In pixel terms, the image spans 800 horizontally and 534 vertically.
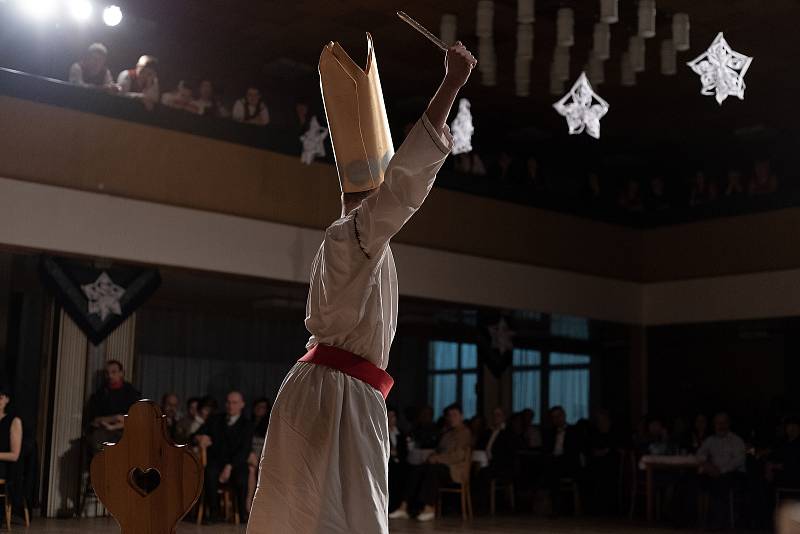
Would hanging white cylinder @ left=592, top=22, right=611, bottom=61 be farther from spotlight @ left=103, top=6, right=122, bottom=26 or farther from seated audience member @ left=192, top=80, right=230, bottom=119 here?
spotlight @ left=103, top=6, right=122, bottom=26

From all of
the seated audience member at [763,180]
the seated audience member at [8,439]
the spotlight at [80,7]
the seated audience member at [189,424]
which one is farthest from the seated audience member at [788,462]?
the spotlight at [80,7]

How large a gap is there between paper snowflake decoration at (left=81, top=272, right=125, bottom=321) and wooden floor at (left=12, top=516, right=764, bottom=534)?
1.81 m

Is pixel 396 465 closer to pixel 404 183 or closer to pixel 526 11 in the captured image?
pixel 526 11

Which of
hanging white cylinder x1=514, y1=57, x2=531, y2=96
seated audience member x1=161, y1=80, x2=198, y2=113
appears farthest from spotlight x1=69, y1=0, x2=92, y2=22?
hanging white cylinder x1=514, y1=57, x2=531, y2=96

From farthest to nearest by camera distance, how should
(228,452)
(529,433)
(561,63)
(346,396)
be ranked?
(529,433) < (561,63) < (228,452) < (346,396)

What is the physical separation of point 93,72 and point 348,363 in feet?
25.3

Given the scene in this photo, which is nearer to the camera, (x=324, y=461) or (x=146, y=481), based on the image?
(x=324, y=461)

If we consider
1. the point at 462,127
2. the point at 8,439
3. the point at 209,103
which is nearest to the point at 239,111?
the point at 209,103

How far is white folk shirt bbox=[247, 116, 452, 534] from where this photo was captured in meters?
2.61

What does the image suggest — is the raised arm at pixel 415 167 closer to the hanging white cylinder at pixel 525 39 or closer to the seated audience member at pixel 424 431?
the hanging white cylinder at pixel 525 39

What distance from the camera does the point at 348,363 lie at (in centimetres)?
278

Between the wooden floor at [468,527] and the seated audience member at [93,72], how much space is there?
12.4 feet

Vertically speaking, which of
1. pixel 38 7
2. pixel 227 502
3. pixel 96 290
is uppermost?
pixel 38 7

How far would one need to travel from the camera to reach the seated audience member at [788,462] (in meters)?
9.72
